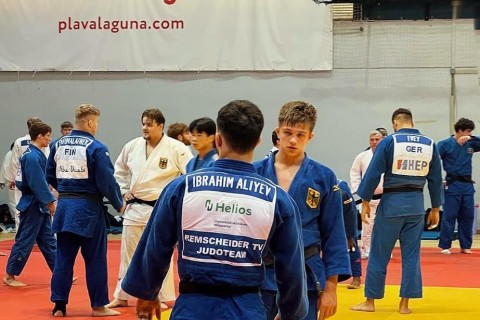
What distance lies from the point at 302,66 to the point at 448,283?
6.80 metres

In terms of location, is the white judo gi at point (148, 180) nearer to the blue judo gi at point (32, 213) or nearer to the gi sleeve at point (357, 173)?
the blue judo gi at point (32, 213)

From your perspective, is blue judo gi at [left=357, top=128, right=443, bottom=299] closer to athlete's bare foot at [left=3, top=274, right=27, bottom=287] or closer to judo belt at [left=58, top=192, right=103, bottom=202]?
judo belt at [left=58, top=192, right=103, bottom=202]

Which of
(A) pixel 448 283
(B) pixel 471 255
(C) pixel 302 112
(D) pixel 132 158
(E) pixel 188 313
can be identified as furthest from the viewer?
(B) pixel 471 255

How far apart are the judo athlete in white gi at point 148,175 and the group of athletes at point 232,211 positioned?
0.01 m

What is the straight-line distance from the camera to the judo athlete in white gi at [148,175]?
24.7ft

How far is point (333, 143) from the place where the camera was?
15.6 m

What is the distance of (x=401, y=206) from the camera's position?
7.52 metres

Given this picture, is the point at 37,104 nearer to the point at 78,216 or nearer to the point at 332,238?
the point at 78,216

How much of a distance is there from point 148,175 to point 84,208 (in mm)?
642

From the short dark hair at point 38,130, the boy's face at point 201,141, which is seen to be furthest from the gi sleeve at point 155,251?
the short dark hair at point 38,130

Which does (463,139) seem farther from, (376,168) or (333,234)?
(333,234)

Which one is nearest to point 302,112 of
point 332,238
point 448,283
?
point 332,238

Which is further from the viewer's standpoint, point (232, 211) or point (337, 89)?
point (337, 89)

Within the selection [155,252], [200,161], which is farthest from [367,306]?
[155,252]
